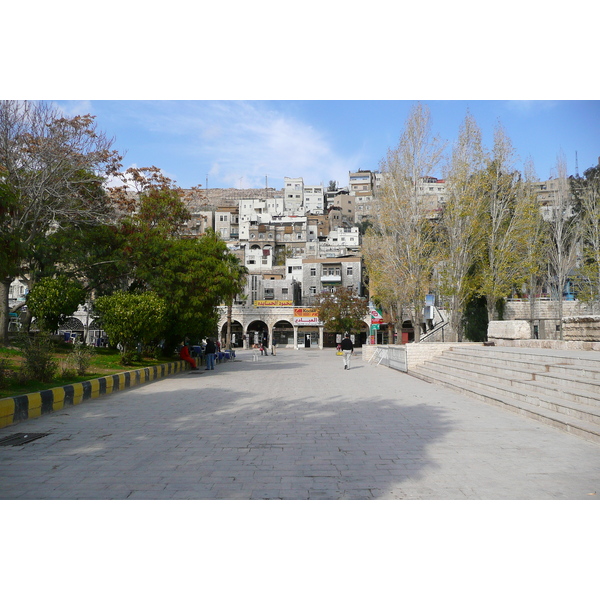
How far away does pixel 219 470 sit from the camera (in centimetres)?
514

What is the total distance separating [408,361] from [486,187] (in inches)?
461

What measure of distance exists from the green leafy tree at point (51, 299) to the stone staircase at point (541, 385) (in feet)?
45.6

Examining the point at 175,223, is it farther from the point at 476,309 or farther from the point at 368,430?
the point at 368,430

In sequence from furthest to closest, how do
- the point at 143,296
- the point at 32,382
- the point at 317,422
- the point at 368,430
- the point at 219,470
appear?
the point at 143,296, the point at 32,382, the point at 317,422, the point at 368,430, the point at 219,470

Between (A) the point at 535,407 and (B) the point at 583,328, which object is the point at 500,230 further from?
(A) the point at 535,407

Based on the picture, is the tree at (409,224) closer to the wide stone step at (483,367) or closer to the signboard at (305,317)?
the wide stone step at (483,367)

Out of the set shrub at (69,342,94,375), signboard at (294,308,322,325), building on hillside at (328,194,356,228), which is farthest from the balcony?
shrub at (69,342,94,375)

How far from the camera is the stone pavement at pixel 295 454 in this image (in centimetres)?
449

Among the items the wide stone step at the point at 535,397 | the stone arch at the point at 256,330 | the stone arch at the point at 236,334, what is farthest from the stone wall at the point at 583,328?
the stone arch at the point at 236,334

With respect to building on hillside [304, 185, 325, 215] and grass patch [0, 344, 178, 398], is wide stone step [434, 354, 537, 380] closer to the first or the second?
grass patch [0, 344, 178, 398]

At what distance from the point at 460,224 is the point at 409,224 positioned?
2.74 m

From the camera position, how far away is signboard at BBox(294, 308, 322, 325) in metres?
A: 59.8

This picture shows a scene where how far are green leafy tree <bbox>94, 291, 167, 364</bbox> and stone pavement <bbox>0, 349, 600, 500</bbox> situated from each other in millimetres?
6803

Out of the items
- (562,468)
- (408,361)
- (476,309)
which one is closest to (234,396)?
(562,468)
